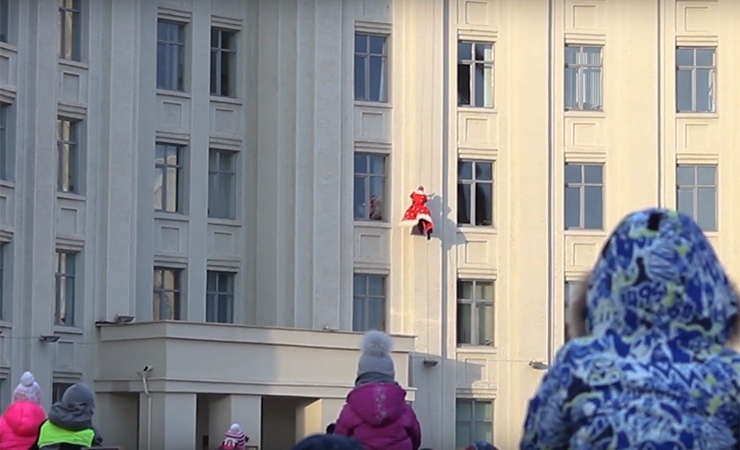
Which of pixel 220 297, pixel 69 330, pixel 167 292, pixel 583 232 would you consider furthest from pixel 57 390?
pixel 583 232

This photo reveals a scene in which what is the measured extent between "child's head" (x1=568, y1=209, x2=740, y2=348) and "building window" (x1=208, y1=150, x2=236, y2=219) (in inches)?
1402

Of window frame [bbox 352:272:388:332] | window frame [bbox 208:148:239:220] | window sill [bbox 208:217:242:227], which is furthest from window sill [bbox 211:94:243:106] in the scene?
window frame [bbox 352:272:388:332]

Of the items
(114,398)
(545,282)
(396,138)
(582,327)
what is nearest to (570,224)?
(545,282)

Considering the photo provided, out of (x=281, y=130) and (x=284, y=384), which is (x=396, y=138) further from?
(x=284, y=384)

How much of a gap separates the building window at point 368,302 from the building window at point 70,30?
812 centimetres

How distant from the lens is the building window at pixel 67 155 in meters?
37.8

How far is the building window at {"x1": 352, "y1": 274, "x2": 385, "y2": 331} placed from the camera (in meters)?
41.5

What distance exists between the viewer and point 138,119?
1548 inches

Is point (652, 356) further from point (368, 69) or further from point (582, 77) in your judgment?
point (582, 77)

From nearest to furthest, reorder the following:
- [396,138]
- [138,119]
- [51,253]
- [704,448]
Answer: [704,448], [51,253], [138,119], [396,138]

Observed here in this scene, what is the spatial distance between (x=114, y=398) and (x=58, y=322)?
6.65ft

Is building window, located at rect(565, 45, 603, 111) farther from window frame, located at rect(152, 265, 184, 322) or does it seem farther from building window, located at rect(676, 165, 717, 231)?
window frame, located at rect(152, 265, 184, 322)

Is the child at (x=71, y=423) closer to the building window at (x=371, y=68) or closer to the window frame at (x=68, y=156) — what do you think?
the window frame at (x=68, y=156)

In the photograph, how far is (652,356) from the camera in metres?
5.70
